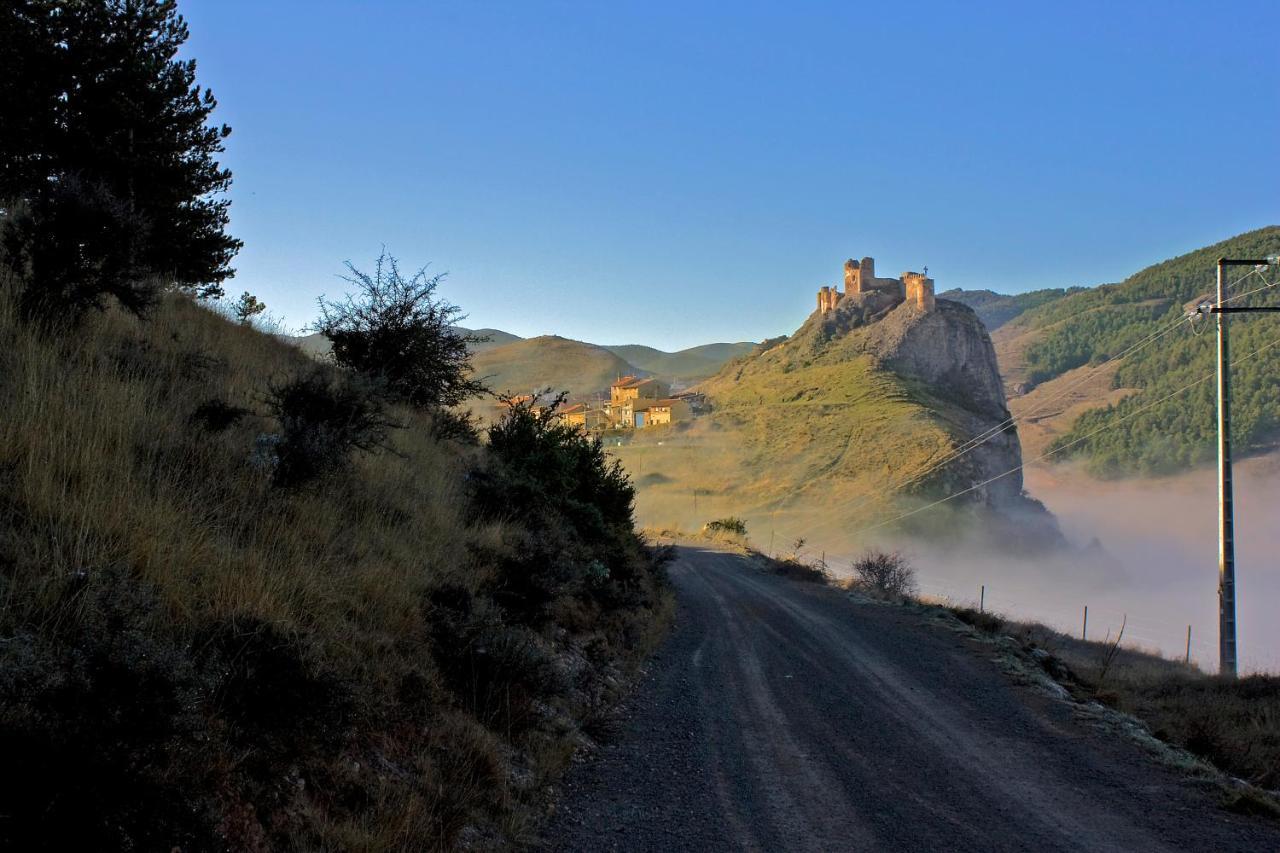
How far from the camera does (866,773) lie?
6.38 meters

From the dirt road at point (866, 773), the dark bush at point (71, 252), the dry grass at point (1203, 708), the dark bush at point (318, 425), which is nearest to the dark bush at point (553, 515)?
the dirt road at point (866, 773)

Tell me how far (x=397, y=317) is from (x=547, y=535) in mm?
7089

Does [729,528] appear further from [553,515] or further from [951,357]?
[951,357]

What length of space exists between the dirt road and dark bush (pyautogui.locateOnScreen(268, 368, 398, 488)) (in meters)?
3.36

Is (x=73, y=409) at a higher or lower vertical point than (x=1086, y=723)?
Answer: higher

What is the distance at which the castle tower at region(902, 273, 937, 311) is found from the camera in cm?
11569

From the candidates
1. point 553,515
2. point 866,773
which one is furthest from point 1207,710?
point 553,515

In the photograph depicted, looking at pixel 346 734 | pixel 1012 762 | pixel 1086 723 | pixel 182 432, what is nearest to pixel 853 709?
pixel 1012 762

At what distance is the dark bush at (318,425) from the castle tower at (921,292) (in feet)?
390

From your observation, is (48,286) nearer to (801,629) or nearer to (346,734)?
(346,734)

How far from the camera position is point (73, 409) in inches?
193

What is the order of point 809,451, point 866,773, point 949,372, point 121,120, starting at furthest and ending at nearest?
point 949,372 → point 809,451 → point 121,120 → point 866,773

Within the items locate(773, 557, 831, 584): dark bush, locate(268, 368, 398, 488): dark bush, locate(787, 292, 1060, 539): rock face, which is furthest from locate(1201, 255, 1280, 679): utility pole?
locate(787, 292, 1060, 539): rock face

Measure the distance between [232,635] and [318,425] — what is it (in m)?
3.04
